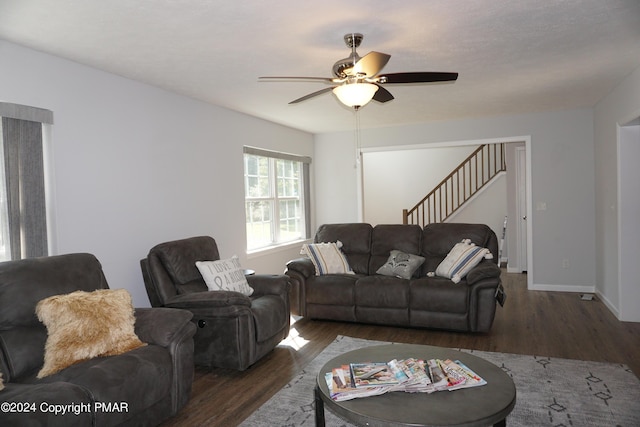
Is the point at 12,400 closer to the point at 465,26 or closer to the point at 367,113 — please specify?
the point at 465,26

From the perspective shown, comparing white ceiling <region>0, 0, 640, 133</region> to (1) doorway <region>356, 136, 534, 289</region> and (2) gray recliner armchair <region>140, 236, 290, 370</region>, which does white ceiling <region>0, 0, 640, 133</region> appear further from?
(1) doorway <region>356, 136, 534, 289</region>

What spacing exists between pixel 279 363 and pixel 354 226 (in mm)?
2240

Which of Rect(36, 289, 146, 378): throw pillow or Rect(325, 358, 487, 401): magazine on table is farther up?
Rect(36, 289, 146, 378): throw pillow

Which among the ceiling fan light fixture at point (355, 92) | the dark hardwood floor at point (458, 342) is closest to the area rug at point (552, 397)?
the dark hardwood floor at point (458, 342)

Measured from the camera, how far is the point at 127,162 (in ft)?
12.4

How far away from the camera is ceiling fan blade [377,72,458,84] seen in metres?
2.70

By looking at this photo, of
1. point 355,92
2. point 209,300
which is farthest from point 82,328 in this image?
point 355,92

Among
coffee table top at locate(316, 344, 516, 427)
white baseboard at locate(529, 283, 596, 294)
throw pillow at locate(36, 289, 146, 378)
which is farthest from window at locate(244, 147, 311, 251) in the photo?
coffee table top at locate(316, 344, 516, 427)

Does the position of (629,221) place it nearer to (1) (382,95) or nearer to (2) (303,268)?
(1) (382,95)

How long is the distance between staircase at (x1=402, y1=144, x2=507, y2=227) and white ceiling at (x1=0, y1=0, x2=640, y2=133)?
13.1 ft

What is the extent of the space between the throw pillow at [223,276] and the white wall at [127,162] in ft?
2.23

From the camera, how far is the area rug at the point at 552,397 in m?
2.53

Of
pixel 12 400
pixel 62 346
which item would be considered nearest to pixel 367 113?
A: pixel 62 346

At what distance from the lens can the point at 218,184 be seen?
5.00 meters
